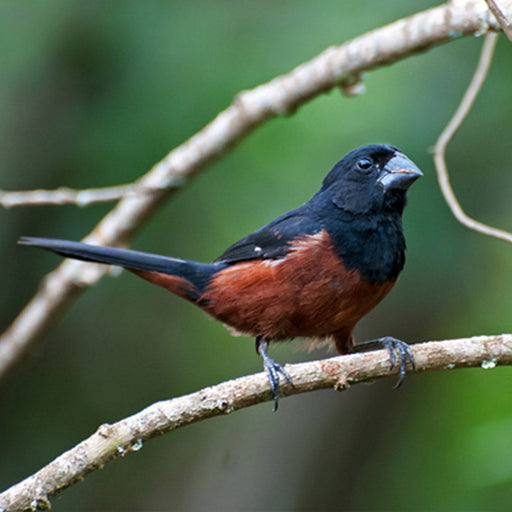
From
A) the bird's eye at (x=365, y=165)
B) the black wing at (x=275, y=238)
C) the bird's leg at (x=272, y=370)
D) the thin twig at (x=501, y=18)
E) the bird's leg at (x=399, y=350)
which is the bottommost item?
the bird's leg at (x=399, y=350)

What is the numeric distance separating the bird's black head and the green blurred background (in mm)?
978

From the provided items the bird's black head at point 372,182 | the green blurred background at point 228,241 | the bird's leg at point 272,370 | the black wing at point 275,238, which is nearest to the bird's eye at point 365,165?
the bird's black head at point 372,182

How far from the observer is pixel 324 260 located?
2963mm

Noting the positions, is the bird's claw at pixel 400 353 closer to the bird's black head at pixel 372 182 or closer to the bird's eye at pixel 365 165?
the bird's black head at pixel 372 182

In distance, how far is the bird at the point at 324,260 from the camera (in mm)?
2932

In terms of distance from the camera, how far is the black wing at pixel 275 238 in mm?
3092

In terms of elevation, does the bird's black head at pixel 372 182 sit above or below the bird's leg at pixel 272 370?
above

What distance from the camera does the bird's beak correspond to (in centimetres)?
286

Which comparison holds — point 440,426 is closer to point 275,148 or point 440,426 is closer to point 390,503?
point 390,503

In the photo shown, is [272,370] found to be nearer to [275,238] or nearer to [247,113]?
[275,238]

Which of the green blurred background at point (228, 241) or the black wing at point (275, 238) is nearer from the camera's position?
the black wing at point (275, 238)

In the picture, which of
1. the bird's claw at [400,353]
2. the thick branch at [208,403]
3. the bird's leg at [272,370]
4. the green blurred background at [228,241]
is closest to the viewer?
the thick branch at [208,403]

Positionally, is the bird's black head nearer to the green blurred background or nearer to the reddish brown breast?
the reddish brown breast

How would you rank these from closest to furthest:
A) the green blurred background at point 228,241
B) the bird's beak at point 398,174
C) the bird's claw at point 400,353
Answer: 1. the bird's claw at point 400,353
2. the bird's beak at point 398,174
3. the green blurred background at point 228,241
